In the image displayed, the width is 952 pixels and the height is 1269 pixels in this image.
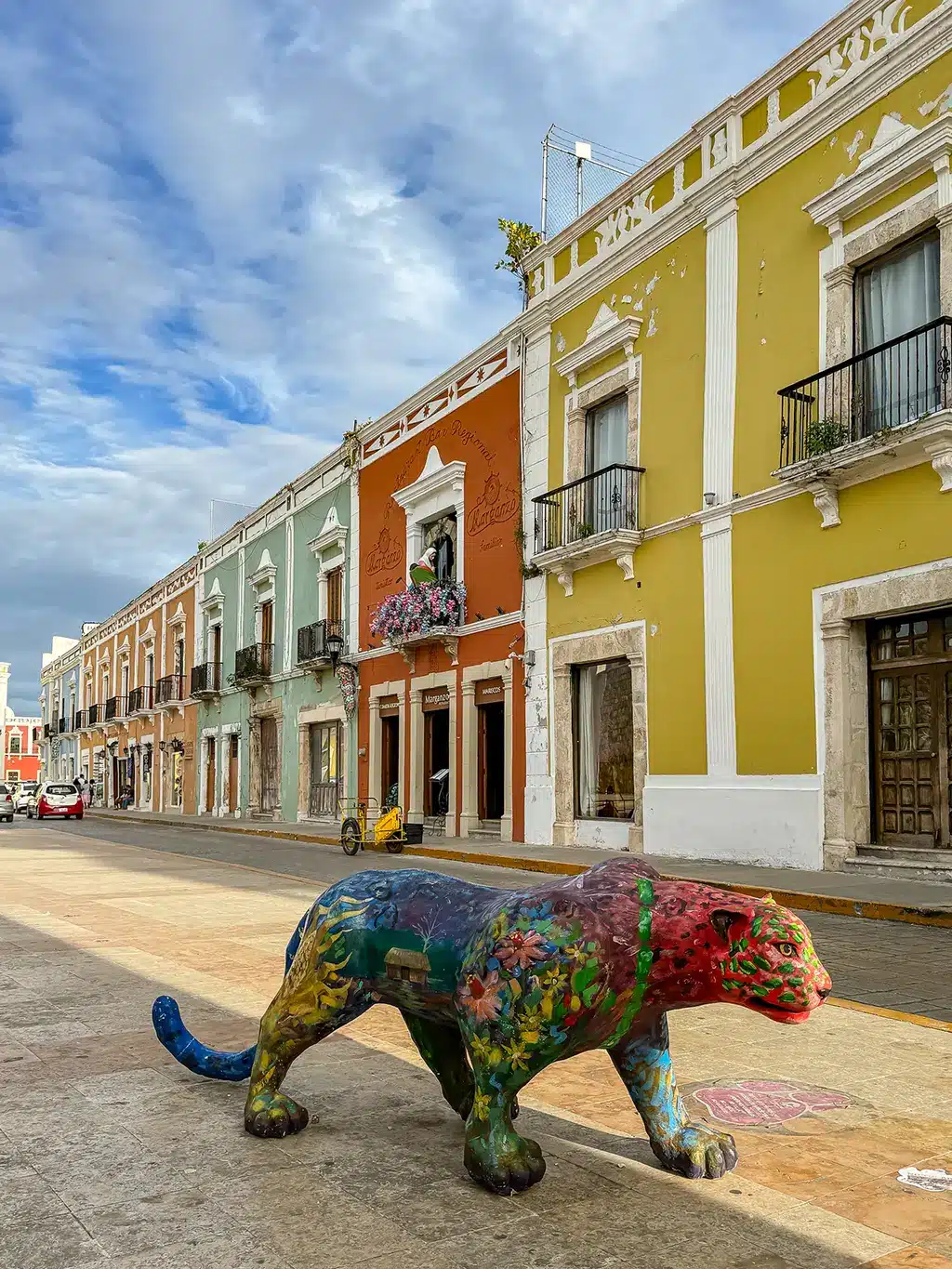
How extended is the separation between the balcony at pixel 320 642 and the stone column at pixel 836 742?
47.1ft

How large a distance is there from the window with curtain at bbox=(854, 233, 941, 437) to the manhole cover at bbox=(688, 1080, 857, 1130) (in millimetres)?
8772

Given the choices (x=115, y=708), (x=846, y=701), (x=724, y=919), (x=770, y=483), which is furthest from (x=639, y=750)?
(x=115, y=708)

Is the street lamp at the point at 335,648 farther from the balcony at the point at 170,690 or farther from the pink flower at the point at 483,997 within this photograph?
the pink flower at the point at 483,997

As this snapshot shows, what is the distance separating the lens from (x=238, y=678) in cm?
3059

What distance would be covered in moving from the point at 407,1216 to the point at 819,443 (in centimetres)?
1069

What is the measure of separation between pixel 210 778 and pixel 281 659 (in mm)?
8035

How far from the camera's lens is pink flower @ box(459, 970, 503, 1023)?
2764 mm

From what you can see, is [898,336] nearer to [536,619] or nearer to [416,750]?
[536,619]

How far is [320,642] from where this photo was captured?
84.4ft

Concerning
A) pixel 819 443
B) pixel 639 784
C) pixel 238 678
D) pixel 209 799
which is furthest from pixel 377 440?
pixel 209 799

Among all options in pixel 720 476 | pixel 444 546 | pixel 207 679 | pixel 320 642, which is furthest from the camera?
pixel 207 679

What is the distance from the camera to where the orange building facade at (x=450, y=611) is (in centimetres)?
1888

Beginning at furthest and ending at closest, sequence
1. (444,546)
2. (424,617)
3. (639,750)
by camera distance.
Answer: (444,546) < (424,617) < (639,750)

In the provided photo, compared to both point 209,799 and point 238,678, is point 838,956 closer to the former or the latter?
point 238,678
